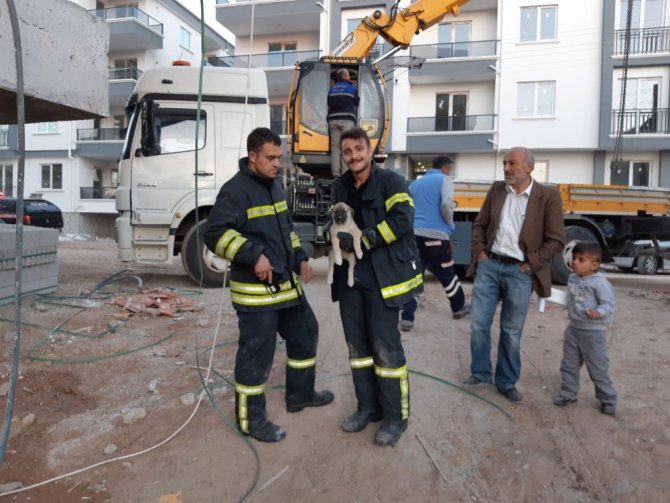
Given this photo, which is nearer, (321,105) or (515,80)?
(321,105)

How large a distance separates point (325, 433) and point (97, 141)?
2562 centimetres

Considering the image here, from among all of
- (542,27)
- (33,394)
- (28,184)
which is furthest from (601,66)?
(28,184)

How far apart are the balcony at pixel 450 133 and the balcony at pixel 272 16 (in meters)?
6.45

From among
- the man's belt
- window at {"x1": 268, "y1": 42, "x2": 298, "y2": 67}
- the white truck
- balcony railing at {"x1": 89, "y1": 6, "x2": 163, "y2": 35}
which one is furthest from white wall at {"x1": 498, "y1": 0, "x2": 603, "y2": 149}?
the man's belt

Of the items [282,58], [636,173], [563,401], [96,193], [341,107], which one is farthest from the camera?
[96,193]

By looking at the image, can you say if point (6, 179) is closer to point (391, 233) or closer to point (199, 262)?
point (199, 262)

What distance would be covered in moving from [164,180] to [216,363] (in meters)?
3.86

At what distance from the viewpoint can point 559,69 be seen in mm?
19578

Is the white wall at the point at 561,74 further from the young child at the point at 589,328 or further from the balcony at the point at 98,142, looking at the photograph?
the balcony at the point at 98,142

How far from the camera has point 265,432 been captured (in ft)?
10.4

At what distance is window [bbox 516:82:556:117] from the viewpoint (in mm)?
19734

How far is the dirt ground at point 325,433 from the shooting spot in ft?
9.19

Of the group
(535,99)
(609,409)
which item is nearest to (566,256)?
(609,409)

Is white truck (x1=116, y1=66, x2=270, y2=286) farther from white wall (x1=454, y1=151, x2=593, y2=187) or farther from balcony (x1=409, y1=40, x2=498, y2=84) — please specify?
balcony (x1=409, y1=40, x2=498, y2=84)
